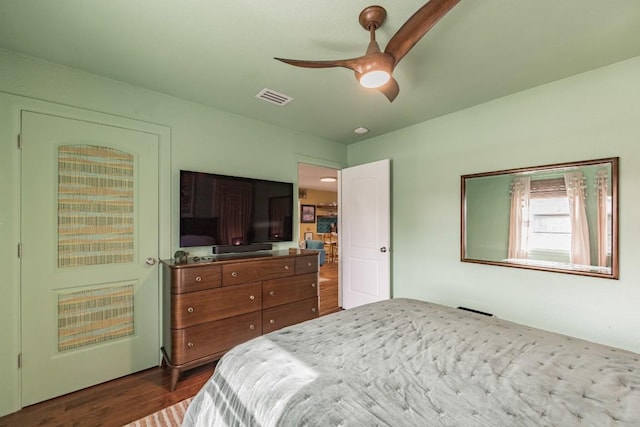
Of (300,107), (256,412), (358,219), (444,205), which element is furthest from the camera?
(358,219)

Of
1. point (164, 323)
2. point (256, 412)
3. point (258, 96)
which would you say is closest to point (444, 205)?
point (258, 96)

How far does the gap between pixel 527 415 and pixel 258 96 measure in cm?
269

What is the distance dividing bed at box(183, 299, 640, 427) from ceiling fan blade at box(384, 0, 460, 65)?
1.54 meters

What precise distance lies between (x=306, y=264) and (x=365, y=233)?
3.48 feet

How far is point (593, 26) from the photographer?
160 cm

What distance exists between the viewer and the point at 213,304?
2209mm

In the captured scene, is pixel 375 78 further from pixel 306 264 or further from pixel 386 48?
pixel 306 264

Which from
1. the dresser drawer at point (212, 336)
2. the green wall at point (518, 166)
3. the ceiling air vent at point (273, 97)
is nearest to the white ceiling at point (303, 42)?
the ceiling air vent at point (273, 97)

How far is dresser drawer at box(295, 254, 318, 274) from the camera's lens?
9.17 ft

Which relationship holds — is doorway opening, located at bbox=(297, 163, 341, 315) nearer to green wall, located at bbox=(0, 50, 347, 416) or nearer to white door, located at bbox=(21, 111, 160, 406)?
green wall, located at bbox=(0, 50, 347, 416)

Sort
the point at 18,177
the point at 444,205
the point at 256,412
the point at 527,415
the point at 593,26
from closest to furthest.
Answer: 1. the point at 527,415
2. the point at 256,412
3. the point at 593,26
4. the point at 18,177
5. the point at 444,205

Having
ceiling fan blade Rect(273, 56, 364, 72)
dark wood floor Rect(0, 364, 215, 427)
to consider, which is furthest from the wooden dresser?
ceiling fan blade Rect(273, 56, 364, 72)

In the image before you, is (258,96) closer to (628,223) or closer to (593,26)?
(593,26)

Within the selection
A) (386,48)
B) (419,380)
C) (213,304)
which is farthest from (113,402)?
(386,48)
